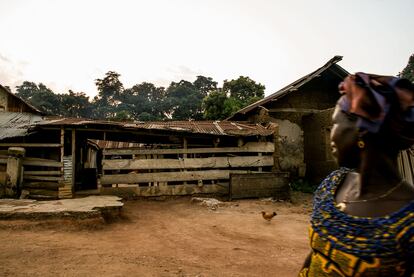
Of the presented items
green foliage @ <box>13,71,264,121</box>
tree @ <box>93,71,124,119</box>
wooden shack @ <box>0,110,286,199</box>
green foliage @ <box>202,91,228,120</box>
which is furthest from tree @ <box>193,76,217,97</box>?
wooden shack @ <box>0,110,286,199</box>

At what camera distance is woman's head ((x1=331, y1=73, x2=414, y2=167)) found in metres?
1.19

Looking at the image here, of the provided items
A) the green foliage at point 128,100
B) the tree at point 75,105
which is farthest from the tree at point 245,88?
the tree at point 75,105

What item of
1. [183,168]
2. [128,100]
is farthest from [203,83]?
[183,168]

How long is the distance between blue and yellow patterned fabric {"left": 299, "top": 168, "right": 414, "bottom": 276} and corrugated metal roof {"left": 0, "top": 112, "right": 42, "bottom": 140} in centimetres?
1042

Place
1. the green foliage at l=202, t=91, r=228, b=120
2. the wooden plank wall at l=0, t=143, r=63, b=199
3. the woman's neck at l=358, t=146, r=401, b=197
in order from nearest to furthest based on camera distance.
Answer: the woman's neck at l=358, t=146, r=401, b=197 → the wooden plank wall at l=0, t=143, r=63, b=199 → the green foliage at l=202, t=91, r=228, b=120

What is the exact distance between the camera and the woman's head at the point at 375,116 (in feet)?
3.91

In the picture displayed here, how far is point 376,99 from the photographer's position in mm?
1208

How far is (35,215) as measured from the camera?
6520 mm

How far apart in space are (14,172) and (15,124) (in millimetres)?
2835

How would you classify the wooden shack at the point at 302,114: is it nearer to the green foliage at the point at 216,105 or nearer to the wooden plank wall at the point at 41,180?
the wooden plank wall at the point at 41,180

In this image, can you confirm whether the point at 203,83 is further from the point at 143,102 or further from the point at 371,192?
the point at 371,192

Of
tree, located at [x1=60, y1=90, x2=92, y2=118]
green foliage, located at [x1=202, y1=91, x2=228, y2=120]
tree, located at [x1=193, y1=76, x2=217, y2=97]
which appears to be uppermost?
tree, located at [x1=193, y1=76, x2=217, y2=97]

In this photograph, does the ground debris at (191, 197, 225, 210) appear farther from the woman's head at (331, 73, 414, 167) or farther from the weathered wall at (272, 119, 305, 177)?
the woman's head at (331, 73, 414, 167)

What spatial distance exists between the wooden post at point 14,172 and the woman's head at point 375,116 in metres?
10.6
